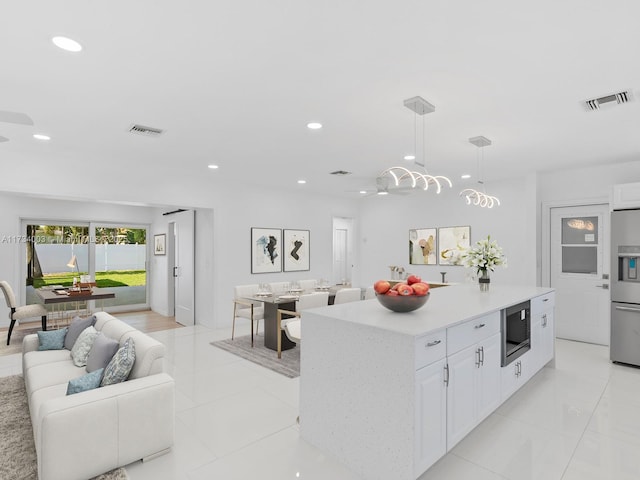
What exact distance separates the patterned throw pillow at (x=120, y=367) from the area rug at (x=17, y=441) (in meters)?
0.58

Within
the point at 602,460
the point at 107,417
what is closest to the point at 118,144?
the point at 107,417

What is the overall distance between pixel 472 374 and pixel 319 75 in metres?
2.45

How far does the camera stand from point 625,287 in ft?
15.0

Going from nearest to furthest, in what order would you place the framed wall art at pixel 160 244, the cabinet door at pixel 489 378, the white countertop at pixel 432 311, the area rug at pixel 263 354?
the white countertop at pixel 432 311 → the cabinet door at pixel 489 378 → the area rug at pixel 263 354 → the framed wall art at pixel 160 244

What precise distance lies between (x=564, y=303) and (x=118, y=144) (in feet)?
22.5

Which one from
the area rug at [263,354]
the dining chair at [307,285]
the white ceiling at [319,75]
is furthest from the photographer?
the dining chair at [307,285]

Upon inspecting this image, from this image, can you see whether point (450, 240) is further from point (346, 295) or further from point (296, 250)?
point (296, 250)

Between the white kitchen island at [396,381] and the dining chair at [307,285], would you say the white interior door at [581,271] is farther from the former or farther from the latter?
the dining chair at [307,285]

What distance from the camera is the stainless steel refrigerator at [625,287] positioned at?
14.7ft

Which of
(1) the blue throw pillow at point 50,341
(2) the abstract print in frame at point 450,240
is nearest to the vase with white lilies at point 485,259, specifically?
(2) the abstract print in frame at point 450,240

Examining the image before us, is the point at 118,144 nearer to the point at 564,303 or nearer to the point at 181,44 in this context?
the point at 181,44

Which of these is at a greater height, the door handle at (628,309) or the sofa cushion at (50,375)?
the door handle at (628,309)

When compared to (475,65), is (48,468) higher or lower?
lower

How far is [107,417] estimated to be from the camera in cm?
237
